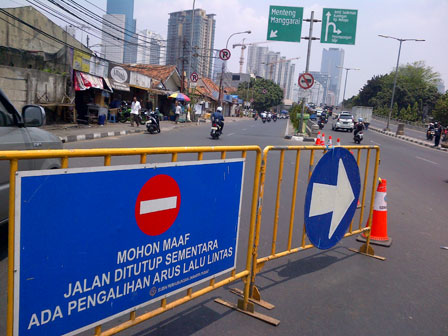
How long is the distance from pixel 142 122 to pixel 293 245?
2268cm

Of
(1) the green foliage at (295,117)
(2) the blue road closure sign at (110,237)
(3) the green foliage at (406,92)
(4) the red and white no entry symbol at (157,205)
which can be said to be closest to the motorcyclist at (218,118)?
(1) the green foliage at (295,117)

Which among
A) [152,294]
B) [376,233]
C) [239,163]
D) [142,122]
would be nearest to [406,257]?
[376,233]

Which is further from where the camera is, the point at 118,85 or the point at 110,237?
the point at 118,85

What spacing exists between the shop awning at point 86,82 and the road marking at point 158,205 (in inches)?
769

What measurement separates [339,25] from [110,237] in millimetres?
19672

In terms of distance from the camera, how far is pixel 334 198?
4.52 m

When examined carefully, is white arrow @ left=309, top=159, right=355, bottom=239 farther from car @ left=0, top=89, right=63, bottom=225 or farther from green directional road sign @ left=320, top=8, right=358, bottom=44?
green directional road sign @ left=320, top=8, right=358, bottom=44

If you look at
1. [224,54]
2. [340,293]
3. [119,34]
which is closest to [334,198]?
[340,293]

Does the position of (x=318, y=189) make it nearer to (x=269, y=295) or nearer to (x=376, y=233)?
(x=269, y=295)

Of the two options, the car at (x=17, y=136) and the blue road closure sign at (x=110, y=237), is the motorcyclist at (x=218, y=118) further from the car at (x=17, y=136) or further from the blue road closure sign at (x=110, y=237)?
the blue road closure sign at (x=110, y=237)

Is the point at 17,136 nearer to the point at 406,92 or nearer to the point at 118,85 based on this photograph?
the point at 118,85

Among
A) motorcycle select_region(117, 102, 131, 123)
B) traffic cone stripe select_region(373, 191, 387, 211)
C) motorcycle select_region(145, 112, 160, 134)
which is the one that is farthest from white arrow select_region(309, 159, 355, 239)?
motorcycle select_region(117, 102, 131, 123)

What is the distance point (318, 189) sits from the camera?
13.9 ft

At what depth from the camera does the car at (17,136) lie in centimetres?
370
